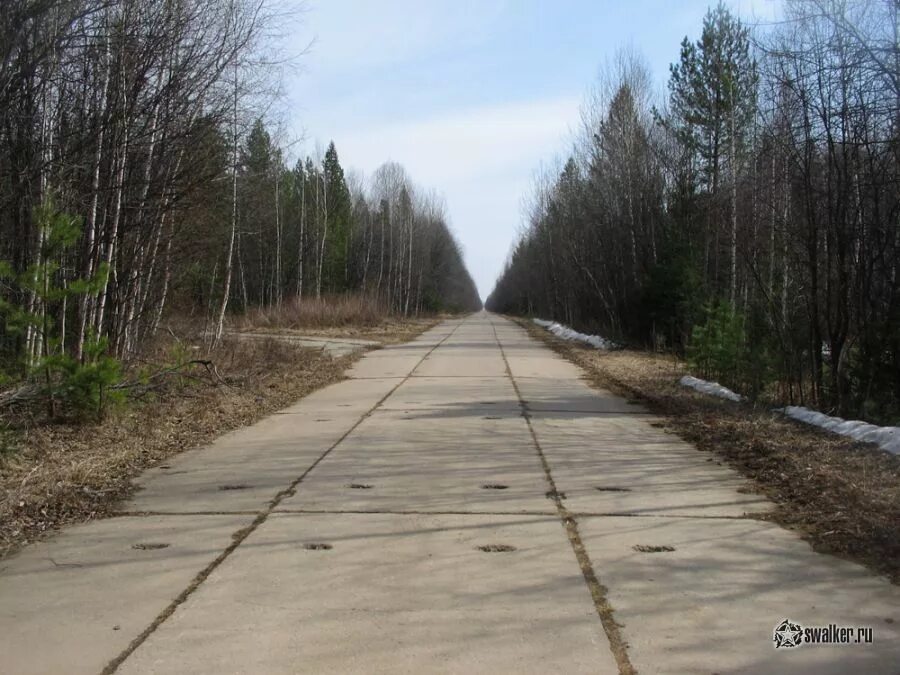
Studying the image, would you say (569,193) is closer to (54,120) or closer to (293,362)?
(293,362)

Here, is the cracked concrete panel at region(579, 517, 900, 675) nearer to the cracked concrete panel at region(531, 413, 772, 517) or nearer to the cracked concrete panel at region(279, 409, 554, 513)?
the cracked concrete panel at region(531, 413, 772, 517)

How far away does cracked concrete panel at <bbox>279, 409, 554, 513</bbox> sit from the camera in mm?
6906

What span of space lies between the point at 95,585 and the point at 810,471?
607cm

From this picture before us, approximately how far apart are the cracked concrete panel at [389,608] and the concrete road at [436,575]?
15 mm

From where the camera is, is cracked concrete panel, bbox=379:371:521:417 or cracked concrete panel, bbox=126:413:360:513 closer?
cracked concrete panel, bbox=126:413:360:513

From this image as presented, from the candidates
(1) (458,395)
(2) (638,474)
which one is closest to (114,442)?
(2) (638,474)

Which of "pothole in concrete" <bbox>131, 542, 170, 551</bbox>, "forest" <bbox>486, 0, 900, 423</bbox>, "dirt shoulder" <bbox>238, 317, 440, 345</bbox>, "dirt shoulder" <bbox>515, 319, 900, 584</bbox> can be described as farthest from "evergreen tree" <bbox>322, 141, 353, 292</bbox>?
"pothole in concrete" <bbox>131, 542, 170, 551</bbox>

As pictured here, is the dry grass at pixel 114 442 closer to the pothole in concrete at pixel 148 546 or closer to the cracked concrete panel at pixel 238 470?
the cracked concrete panel at pixel 238 470

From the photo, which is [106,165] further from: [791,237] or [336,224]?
[336,224]

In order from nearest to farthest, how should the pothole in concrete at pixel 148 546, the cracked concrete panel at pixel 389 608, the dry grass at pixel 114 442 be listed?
1. the cracked concrete panel at pixel 389 608
2. the pothole in concrete at pixel 148 546
3. the dry grass at pixel 114 442

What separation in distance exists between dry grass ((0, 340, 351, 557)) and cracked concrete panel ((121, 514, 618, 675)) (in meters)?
1.87

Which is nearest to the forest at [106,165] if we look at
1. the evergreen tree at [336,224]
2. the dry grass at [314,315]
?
the dry grass at [314,315]

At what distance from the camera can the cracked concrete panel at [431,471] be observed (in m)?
6.91

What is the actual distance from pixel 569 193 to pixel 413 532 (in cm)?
3643
